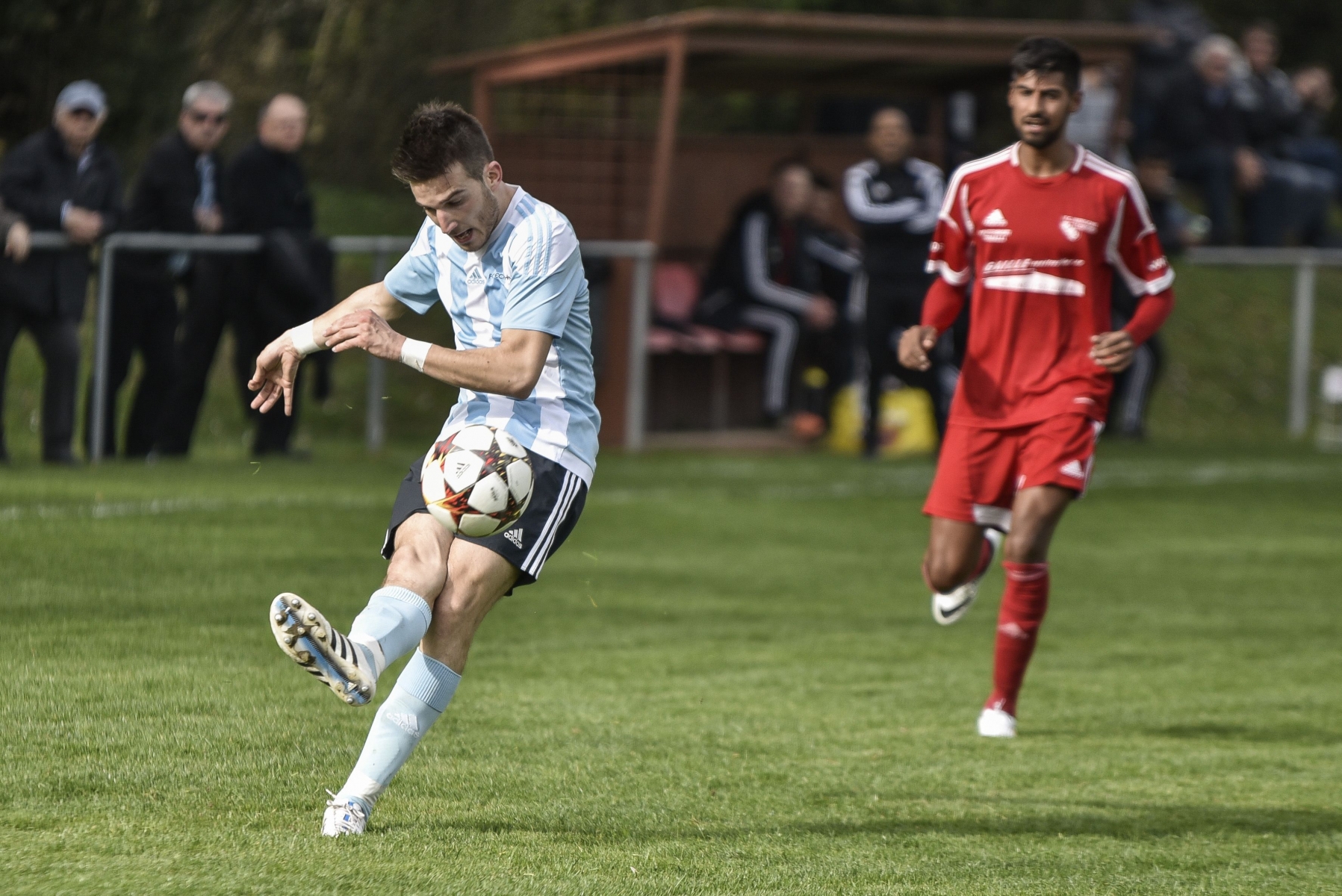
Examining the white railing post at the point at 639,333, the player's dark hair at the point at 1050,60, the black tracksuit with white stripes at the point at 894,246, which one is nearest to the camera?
the player's dark hair at the point at 1050,60

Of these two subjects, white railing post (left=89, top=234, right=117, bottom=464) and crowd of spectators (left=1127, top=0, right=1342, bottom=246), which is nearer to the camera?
white railing post (left=89, top=234, right=117, bottom=464)

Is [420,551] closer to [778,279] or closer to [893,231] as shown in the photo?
[893,231]

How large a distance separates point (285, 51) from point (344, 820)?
16.6 meters

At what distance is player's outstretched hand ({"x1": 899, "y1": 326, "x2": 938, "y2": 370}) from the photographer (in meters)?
6.55

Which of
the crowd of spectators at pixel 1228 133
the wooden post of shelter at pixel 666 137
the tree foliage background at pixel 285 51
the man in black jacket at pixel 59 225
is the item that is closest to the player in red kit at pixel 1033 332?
the man in black jacket at pixel 59 225

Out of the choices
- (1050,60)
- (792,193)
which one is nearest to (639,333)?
(792,193)

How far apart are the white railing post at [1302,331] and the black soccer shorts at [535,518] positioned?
1406 centimetres

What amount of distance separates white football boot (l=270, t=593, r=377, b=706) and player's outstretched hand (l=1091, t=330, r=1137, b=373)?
10.00 ft

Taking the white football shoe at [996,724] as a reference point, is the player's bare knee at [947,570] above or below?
above

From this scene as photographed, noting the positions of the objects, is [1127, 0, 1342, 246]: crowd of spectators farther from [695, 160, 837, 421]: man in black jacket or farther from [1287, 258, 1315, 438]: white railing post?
[695, 160, 837, 421]: man in black jacket

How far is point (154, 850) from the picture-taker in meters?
4.34

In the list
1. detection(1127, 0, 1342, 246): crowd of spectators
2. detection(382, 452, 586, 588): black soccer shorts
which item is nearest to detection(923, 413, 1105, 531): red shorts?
detection(382, 452, 586, 588): black soccer shorts

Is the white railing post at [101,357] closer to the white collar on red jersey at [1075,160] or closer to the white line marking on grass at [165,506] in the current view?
the white line marking on grass at [165,506]

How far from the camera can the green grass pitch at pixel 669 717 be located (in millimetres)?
4570
